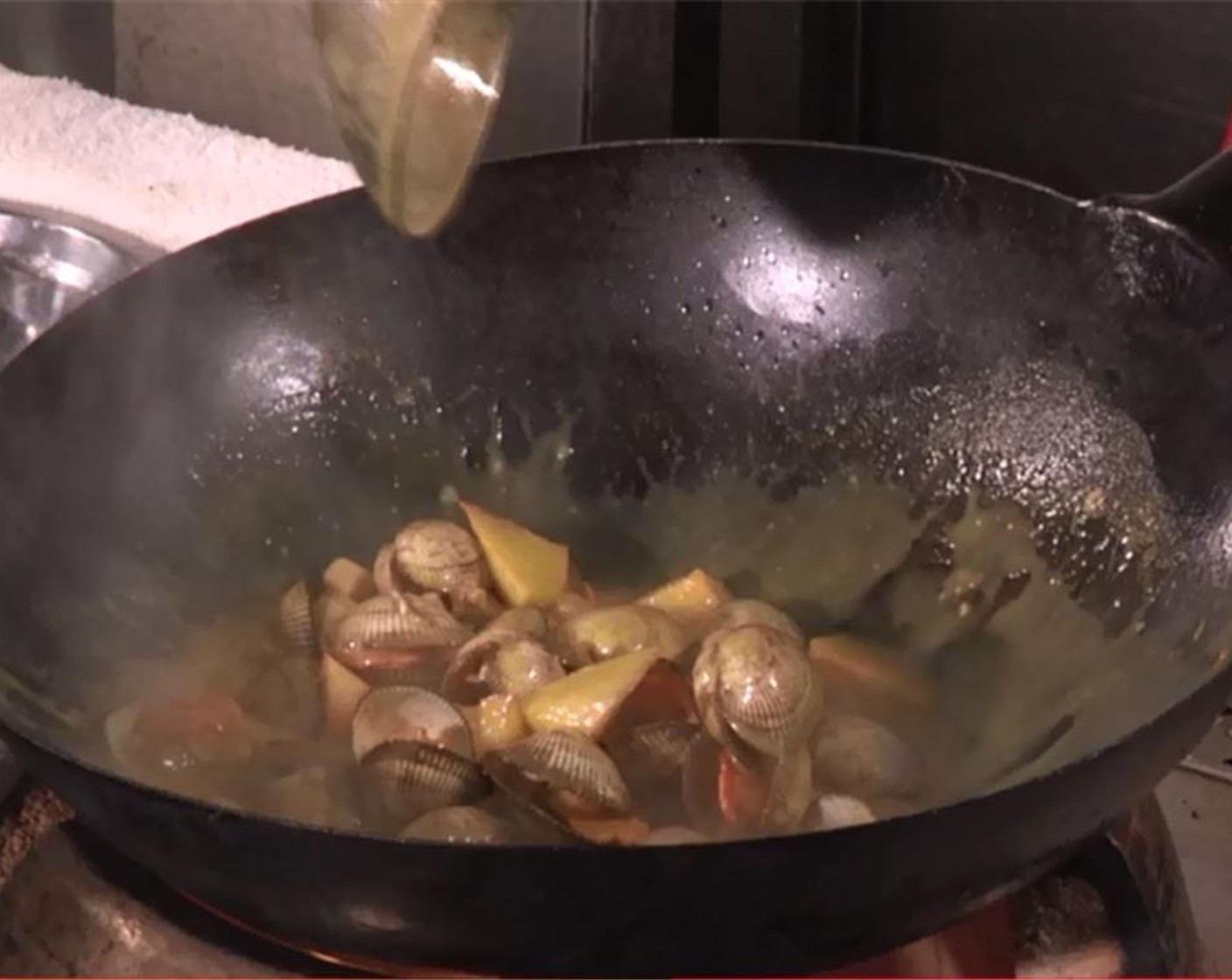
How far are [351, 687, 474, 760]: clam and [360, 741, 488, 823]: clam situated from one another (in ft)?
0.05

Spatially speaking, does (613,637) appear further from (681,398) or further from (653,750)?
(681,398)

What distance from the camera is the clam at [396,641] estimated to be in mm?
963

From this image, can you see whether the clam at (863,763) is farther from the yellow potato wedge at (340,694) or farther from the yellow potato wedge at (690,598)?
the yellow potato wedge at (340,694)

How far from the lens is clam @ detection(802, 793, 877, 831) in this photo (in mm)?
815

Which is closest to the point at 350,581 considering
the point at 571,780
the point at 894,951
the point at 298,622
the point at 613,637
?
the point at 298,622

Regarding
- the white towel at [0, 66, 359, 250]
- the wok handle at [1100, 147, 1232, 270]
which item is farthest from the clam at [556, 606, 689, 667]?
the white towel at [0, 66, 359, 250]

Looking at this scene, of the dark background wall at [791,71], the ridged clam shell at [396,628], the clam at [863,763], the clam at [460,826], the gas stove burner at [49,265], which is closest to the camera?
the clam at [460,826]

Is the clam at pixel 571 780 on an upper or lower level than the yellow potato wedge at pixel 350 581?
upper

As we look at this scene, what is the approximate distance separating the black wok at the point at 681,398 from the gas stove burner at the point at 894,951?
0.06m

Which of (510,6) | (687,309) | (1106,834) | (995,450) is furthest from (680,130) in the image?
(1106,834)

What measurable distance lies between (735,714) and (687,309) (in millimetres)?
333

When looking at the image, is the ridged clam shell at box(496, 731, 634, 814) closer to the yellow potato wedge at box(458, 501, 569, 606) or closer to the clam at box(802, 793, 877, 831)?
the clam at box(802, 793, 877, 831)

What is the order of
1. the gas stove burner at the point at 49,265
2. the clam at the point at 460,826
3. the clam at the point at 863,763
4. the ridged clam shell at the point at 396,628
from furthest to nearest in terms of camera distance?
the gas stove burner at the point at 49,265 < the ridged clam shell at the point at 396,628 < the clam at the point at 863,763 < the clam at the point at 460,826

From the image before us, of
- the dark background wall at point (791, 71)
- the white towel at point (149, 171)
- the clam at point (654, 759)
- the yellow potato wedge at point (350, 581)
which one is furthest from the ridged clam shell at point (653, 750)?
the dark background wall at point (791, 71)
